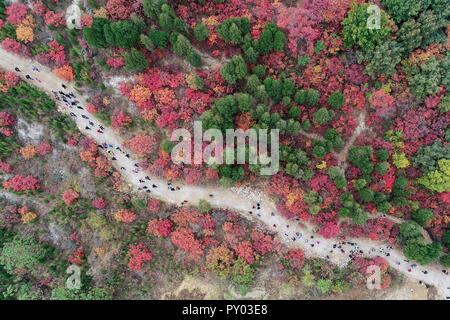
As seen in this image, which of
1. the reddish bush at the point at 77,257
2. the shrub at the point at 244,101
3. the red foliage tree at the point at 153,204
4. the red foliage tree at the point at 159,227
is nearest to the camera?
the shrub at the point at 244,101

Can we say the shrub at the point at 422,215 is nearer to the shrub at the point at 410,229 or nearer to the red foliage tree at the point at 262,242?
the shrub at the point at 410,229

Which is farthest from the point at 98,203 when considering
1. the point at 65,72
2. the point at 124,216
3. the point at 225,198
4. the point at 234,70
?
the point at 234,70

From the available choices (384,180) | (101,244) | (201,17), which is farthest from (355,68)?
(101,244)

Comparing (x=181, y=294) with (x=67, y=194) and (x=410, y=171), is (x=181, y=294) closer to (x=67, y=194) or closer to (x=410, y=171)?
(x=67, y=194)

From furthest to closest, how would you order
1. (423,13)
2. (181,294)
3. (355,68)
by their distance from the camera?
(181,294) < (355,68) < (423,13)

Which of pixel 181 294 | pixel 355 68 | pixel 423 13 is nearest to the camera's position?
pixel 423 13

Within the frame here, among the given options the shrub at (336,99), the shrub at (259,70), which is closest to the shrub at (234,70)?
the shrub at (259,70)

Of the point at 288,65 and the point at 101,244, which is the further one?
the point at 101,244

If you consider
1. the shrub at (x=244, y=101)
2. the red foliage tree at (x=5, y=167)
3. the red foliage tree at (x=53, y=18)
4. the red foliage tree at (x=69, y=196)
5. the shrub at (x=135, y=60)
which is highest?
the red foliage tree at (x=53, y=18)

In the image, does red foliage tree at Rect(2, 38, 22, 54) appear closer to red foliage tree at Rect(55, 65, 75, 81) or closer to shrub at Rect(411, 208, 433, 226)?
red foliage tree at Rect(55, 65, 75, 81)

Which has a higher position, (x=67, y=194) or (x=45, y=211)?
(x=67, y=194)
